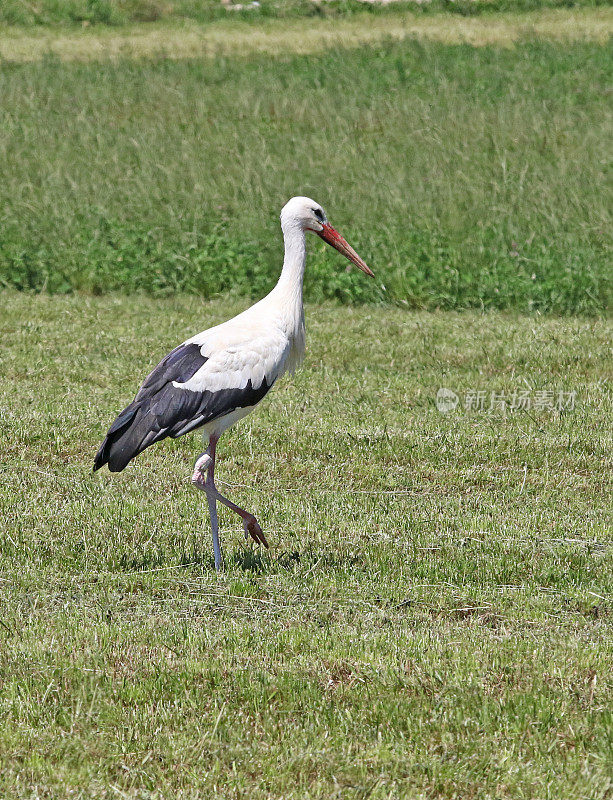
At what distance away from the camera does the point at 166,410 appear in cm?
539

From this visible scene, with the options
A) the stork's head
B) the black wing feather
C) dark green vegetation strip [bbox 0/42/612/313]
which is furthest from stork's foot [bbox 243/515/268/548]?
dark green vegetation strip [bbox 0/42/612/313]

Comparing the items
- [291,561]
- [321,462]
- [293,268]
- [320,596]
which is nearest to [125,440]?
[291,561]

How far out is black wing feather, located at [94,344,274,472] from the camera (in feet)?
17.5

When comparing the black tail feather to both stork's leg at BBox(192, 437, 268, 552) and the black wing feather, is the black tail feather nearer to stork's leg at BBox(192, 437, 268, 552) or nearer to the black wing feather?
the black wing feather

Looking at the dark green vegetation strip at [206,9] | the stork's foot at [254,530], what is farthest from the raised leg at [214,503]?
the dark green vegetation strip at [206,9]

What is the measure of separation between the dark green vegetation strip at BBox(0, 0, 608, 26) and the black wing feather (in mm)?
24015

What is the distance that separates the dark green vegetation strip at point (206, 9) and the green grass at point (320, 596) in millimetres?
21279

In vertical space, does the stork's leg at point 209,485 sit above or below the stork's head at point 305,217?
below

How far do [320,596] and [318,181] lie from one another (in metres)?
9.34

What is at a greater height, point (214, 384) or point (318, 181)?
point (214, 384)

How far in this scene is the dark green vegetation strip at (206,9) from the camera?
28.2m

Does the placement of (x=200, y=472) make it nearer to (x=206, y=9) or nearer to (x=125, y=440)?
(x=125, y=440)

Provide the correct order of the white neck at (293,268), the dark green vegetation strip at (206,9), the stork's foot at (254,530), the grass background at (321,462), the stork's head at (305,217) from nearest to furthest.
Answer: the grass background at (321,462), the stork's foot at (254,530), the white neck at (293,268), the stork's head at (305,217), the dark green vegetation strip at (206,9)

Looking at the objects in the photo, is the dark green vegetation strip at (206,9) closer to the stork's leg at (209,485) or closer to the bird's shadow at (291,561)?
the stork's leg at (209,485)
